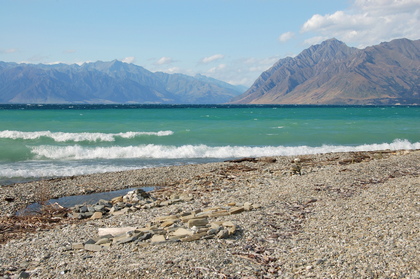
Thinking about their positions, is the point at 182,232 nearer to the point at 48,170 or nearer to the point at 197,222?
the point at 197,222

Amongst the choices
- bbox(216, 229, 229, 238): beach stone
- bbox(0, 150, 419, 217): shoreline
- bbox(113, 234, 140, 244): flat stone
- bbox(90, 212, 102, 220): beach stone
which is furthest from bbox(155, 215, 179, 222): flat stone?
bbox(0, 150, 419, 217): shoreline

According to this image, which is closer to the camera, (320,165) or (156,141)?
(320,165)

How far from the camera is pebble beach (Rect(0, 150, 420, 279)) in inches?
260

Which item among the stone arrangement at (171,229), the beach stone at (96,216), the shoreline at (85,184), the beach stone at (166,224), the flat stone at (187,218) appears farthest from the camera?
the shoreline at (85,184)

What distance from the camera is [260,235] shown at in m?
8.34

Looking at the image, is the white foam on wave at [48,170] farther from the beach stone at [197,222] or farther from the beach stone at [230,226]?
the beach stone at [230,226]

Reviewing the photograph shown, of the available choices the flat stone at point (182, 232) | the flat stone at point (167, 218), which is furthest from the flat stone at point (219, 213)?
the flat stone at point (182, 232)

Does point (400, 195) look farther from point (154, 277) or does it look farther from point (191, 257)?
point (154, 277)

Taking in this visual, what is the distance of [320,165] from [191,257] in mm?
13231

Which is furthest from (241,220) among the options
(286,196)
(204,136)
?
(204,136)

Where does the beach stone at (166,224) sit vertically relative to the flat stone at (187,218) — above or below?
below

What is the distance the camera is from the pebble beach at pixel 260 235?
6.60 meters

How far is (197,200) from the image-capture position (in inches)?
493

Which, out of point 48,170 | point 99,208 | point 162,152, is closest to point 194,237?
point 99,208
